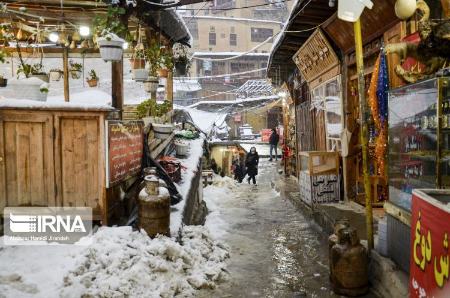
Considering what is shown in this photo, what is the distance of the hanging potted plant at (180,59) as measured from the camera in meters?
14.6

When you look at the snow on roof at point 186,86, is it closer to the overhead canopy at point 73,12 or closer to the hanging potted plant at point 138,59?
the overhead canopy at point 73,12

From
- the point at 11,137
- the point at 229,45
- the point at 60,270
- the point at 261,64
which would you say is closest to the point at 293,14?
the point at 11,137

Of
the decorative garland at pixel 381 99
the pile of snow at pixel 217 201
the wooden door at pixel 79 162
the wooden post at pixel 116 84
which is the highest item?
the wooden post at pixel 116 84

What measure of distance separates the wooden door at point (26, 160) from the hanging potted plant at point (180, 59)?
346 inches

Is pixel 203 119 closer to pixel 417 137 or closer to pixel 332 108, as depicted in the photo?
pixel 332 108

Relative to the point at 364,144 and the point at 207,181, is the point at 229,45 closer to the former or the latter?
the point at 207,181

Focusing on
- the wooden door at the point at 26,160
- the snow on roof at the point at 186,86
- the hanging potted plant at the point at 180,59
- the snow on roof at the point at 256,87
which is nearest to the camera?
the wooden door at the point at 26,160

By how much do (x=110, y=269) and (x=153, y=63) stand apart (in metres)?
7.72

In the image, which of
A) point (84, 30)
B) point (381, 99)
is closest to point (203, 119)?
point (84, 30)

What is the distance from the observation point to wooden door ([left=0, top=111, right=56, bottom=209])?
19.9ft

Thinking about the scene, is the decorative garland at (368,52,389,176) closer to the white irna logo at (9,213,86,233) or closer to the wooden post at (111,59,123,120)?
the white irna logo at (9,213,86,233)

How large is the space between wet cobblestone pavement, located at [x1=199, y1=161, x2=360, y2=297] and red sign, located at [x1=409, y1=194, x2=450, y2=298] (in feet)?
7.87

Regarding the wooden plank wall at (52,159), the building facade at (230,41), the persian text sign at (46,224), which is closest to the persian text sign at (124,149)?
the wooden plank wall at (52,159)

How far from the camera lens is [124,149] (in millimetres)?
6996
